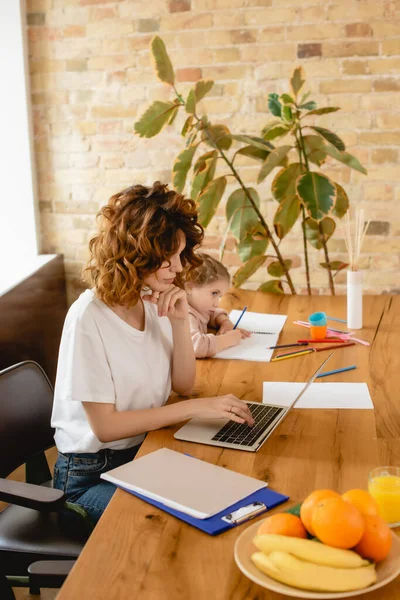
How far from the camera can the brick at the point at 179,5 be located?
3.50m

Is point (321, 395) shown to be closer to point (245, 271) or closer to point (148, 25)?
point (245, 271)

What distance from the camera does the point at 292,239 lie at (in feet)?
12.0

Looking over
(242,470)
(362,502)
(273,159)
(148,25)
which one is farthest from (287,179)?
(362,502)

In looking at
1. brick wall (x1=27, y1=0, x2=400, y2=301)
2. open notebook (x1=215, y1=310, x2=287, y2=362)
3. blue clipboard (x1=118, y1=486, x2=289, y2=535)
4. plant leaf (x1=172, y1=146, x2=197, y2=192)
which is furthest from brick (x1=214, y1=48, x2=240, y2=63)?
blue clipboard (x1=118, y1=486, x2=289, y2=535)

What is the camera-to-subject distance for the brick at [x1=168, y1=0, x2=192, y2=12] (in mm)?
3498

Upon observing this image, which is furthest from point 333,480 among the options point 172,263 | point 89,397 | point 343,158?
point 343,158

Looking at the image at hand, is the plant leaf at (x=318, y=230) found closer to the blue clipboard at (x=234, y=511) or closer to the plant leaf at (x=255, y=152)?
the plant leaf at (x=255, y=152)

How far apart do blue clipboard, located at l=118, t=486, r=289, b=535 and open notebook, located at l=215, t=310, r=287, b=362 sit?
0.89 metres

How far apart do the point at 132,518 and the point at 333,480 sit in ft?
1.34

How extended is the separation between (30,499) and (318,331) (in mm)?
1200

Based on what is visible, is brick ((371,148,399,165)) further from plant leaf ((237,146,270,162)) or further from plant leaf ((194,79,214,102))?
plant leaf ((194,79,214,102))

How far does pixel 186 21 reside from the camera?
3.52m

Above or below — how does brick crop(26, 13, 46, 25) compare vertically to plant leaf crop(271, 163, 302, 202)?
above

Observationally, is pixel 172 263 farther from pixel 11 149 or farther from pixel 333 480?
pixel 11 149
